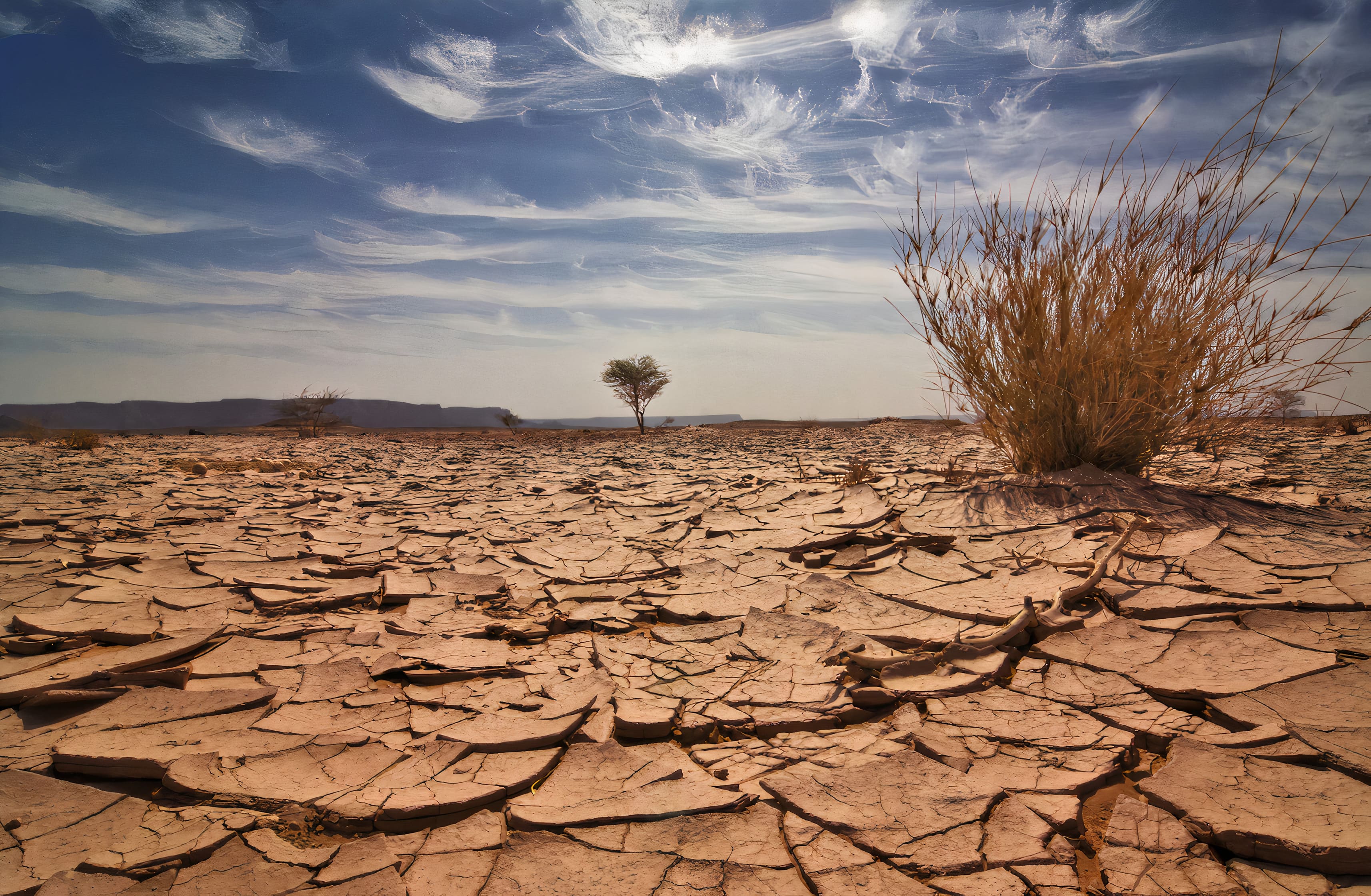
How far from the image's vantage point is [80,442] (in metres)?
8.92

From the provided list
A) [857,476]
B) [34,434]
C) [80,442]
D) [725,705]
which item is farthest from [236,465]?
[34,434]

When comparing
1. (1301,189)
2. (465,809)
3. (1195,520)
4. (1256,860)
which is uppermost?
(1301,189)

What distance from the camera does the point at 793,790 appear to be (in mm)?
1229

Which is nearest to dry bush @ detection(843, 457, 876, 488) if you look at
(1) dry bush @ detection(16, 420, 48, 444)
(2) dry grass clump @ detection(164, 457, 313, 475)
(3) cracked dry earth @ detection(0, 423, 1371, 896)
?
(3) cracked dry earth @ detection(0, 423, 1371, 896)

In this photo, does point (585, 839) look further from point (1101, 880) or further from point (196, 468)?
point (196, 468)

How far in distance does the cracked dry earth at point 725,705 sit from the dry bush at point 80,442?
7756mm

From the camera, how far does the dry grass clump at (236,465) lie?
6379 mm

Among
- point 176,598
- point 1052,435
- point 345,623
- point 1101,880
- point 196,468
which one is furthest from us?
point 196,468

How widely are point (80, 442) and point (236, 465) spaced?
4917mm

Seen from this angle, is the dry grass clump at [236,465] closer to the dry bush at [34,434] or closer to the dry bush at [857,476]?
the dry bush at [34,434]

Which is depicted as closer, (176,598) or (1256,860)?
(1256,860)

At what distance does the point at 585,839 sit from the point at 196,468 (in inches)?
284

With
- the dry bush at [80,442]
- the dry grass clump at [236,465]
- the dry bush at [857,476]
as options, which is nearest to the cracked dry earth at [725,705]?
the dry bush at [857,476]

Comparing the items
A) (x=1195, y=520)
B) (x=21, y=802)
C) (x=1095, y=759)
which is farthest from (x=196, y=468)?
(x=1195, y=520)
